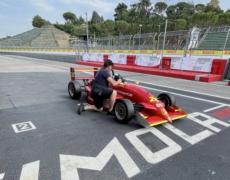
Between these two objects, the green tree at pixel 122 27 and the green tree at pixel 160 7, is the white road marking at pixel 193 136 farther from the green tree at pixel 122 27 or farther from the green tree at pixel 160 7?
the green tree at pixel 160 7

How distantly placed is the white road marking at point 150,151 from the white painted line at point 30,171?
146 centimetres

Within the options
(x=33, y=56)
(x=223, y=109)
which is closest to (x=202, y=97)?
(x=223, y=109)

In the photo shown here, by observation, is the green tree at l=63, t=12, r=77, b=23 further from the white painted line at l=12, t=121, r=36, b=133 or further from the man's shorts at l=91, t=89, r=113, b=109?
the white painted line at l=12, t=121, r=36, b=133

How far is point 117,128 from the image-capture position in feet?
11.4

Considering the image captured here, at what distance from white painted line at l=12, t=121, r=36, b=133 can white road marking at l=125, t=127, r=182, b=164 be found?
74.4 inches

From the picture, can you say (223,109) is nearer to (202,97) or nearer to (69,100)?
(202,97)

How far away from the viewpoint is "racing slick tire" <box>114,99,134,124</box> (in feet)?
11.3

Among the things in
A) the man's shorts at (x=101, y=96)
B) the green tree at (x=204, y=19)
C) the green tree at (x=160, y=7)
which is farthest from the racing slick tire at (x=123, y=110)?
the green tree at (x=160, y=7)

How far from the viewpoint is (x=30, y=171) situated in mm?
2211

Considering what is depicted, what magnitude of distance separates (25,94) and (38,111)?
204cm

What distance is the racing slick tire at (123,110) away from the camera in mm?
3439

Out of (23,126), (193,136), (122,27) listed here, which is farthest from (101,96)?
(122,27)

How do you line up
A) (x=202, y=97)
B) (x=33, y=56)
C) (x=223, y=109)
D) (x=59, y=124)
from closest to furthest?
(x=59, y=124) → (x=223, y=109) → (x=202, y=97) → (x=33, y=56)

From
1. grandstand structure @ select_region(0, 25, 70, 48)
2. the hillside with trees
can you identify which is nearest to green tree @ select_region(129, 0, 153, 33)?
the hillside with trees
